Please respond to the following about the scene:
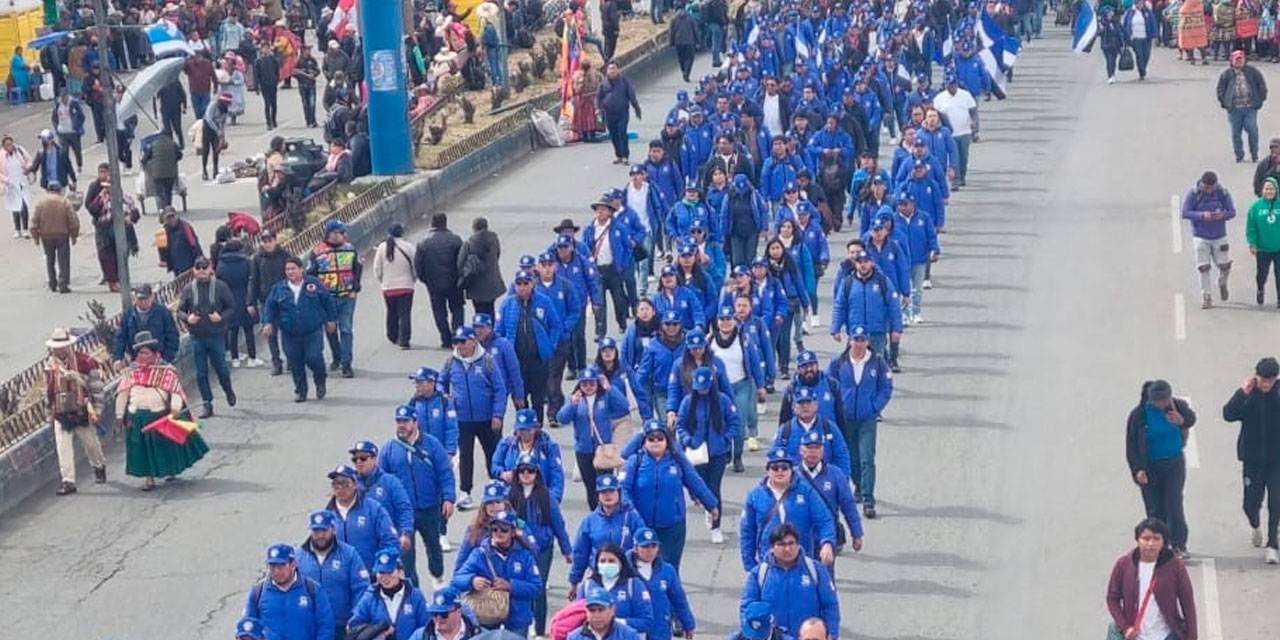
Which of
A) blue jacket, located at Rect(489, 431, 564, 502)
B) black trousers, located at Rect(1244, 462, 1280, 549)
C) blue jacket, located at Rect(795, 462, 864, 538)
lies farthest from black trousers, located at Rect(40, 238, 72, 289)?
black trousers, located at Rect(1244, 462, 1280, 549)

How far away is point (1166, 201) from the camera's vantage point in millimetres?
31547

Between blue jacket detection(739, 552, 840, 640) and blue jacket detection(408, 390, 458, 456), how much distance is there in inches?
148

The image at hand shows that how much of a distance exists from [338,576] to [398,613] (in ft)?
2.27

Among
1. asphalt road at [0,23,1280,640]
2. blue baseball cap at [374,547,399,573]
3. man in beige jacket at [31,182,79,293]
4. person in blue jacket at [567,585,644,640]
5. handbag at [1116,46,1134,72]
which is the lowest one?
asphalt road at [0,23,1280,640]

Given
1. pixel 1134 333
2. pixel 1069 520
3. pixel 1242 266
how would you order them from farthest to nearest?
pixel 1242 266 < pixel 1134 333 < pixel 1069 520

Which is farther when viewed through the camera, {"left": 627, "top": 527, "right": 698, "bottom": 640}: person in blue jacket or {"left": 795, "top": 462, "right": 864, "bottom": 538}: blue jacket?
{"left": 795, "top": 462, "right": 864, "bottom": 538}: blue jacket

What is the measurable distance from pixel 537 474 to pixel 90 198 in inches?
547

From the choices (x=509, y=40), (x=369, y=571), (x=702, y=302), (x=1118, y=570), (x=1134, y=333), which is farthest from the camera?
(x=509, y=40)

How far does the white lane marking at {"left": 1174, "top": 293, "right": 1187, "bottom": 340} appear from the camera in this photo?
24.2 metres

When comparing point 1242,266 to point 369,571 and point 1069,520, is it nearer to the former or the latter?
point 1069,520

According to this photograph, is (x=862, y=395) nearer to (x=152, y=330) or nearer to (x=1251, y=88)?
(x=152, y=330)

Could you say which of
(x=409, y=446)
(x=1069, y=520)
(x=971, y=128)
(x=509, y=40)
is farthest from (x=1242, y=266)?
(x=509, y=40)

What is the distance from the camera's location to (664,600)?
46.0 feet

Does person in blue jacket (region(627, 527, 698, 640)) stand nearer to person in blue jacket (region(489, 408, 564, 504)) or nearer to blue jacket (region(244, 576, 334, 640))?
blue jacket (region(244, 576, 334, 640))
